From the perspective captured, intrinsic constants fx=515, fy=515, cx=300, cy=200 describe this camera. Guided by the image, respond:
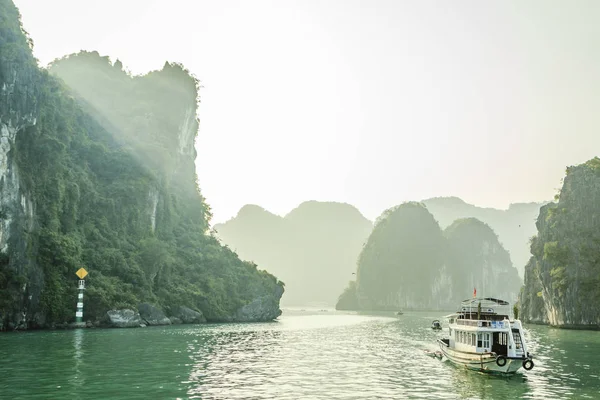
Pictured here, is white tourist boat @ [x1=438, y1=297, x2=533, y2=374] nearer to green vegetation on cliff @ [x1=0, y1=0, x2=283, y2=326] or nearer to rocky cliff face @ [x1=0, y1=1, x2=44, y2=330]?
rocky cliff face @ [x1=0, y1=1, x2=44, y2=330]

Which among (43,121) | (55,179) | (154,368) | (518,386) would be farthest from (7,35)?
(518,386)

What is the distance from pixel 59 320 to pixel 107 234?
761 inches

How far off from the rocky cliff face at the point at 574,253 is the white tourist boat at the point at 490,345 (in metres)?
52.3

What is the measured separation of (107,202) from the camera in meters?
77.8

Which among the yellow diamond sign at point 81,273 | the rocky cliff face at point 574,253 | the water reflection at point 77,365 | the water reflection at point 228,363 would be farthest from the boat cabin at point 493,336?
the rocky cliff face at point 574,253

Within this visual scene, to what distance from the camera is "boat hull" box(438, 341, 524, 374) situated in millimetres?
29609

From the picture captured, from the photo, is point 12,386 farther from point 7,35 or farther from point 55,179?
point 7,35

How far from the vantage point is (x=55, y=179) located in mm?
62812

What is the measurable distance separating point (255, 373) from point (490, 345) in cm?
1510

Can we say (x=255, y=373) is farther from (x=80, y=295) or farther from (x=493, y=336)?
(x=80, y=295)

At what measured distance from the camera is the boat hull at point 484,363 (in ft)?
97.1

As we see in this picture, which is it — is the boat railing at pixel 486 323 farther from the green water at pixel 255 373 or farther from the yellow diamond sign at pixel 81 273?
the yellow diamond sign at pixel 81 273

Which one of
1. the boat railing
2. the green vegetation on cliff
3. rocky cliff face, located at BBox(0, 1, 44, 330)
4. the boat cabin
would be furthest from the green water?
the green vegetation on cliff

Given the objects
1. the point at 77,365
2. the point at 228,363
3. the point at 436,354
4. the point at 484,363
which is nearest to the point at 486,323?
the point at 484,363
